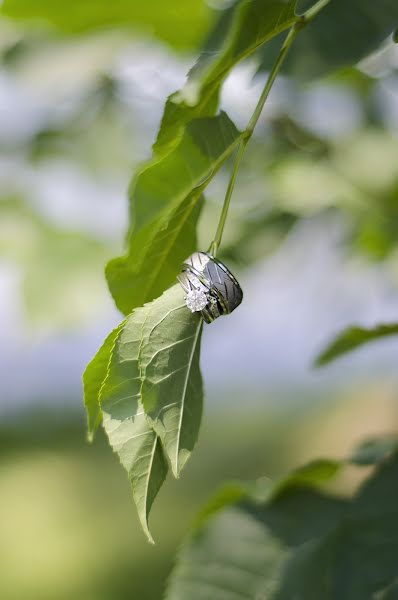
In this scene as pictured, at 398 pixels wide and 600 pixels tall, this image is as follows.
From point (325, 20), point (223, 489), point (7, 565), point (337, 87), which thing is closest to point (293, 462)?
point (7, 565)

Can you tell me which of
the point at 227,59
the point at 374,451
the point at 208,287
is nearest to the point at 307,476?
the point at 374,451

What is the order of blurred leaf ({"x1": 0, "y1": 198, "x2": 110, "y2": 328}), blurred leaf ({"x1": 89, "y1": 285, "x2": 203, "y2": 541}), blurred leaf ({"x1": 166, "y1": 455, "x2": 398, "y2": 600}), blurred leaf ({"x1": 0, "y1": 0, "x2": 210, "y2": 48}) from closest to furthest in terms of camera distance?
blurred leaf ({"x1": 89, "y1": 285, "x2": 203, "y2": 541}), blurred leaf ({"x1": 166, "y1": 455, "x2": 398, "y2": 600}), blurred leaf ({"x1": 0, "y1": 0, "x2": 210, "y2": 48}), blurred leaf ({"x1": 0, "y1": 198, "x2": 110, "y2": 328})

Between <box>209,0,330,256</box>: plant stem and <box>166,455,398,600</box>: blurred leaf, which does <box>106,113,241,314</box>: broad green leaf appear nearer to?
A: <box>209,0,330,256</box>: plant stem

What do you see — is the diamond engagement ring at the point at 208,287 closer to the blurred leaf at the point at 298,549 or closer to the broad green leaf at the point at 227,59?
the broad green leaf at the point at 227,59

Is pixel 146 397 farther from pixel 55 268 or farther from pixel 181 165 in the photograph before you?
pixel 55 268

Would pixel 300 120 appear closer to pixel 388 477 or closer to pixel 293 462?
pixel 388 477

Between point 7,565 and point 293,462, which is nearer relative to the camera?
point 7,565

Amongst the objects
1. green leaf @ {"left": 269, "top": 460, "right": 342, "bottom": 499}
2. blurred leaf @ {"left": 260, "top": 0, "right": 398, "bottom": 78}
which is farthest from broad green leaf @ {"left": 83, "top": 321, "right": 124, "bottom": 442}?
green leaf @ {"left": 269, "top": 460, "right": 342, "bottom": 499}
